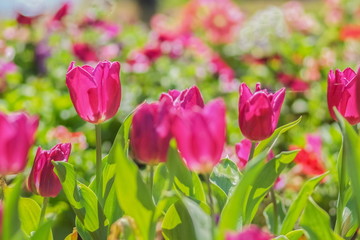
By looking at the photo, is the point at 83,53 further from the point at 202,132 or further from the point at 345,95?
the point at 202,132

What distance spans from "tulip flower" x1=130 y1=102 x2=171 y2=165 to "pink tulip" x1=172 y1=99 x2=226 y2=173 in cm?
4

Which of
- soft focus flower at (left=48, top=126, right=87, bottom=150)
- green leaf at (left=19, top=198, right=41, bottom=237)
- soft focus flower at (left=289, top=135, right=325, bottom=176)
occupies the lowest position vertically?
soft focus flower at (left=289, top=135, right=325, bottom=176)

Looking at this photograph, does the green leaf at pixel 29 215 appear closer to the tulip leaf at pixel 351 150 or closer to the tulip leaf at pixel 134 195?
the tulip leaf at pixel 134 195

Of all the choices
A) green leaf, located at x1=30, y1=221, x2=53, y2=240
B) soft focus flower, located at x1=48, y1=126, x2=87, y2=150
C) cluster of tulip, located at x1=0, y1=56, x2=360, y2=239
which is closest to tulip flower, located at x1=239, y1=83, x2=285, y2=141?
cluster of tulip, located at x1=0, y1=56, x2=360, y2=239

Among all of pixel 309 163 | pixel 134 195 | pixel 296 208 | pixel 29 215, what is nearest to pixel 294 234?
pixel 296 208

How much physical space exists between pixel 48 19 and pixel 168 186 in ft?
11.6

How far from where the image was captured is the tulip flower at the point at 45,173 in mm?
1253

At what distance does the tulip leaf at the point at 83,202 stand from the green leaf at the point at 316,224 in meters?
0.33

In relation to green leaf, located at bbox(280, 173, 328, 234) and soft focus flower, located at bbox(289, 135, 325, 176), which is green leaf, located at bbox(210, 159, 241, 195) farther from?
soft focus flower, located at bbox(289, 135, 325, 176)

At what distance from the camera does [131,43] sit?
4.75 m

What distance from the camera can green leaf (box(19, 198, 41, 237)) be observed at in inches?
52.4

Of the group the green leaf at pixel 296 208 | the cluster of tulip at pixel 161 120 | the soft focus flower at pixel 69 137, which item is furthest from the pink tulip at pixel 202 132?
the soft focus flower at pixel 69 137

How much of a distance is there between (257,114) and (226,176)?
21 cm

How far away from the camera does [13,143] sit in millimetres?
945
